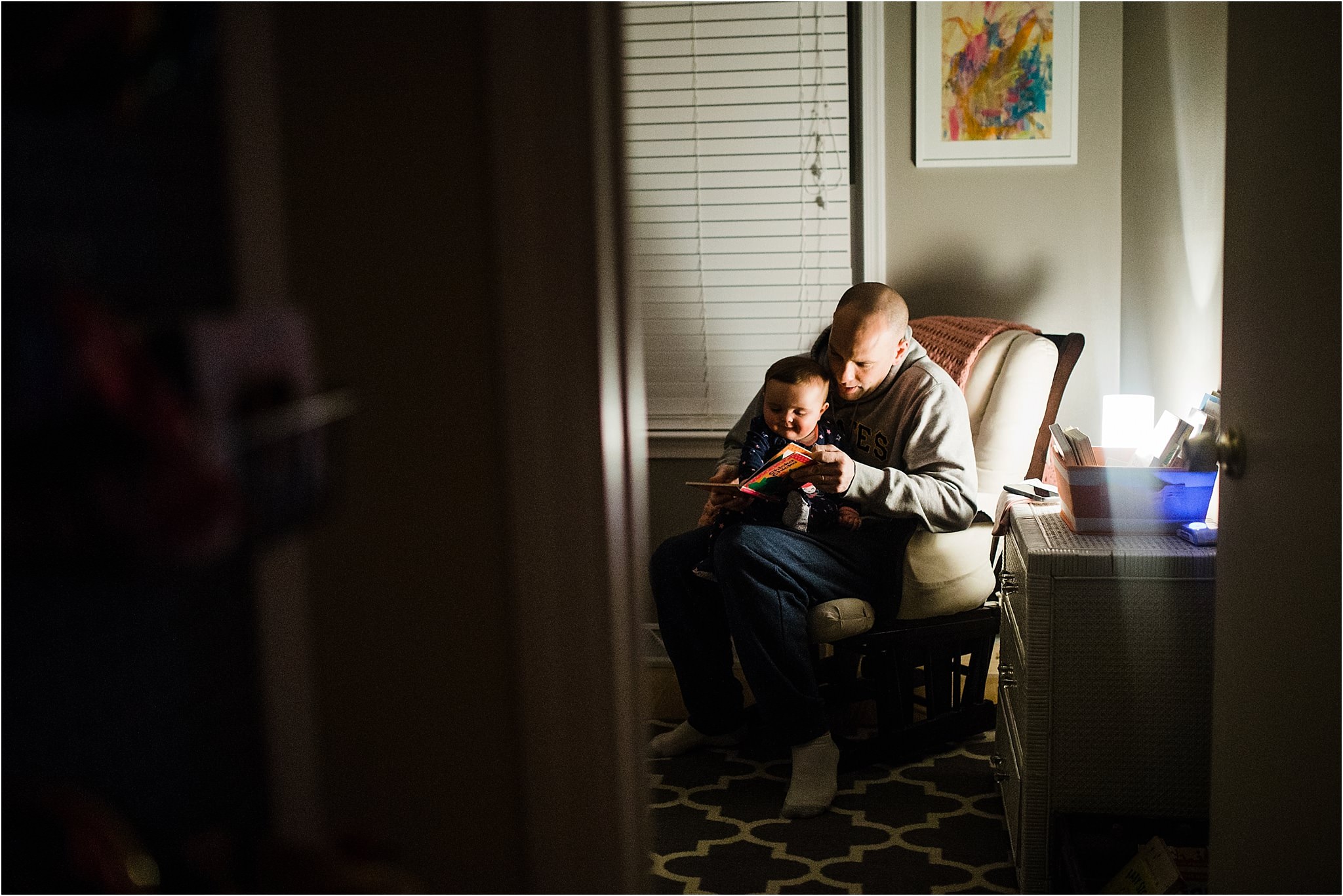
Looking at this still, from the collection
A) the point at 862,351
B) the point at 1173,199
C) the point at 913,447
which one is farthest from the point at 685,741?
the point at 1173,199

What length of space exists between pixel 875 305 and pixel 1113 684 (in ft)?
3.34

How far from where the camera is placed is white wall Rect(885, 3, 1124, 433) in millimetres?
2965

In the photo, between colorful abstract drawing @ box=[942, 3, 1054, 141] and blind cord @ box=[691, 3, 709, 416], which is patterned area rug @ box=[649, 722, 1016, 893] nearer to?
blind cord @ box=[691, 3, 709, 416]

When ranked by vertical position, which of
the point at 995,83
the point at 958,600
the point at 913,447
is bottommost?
the point at 958,600

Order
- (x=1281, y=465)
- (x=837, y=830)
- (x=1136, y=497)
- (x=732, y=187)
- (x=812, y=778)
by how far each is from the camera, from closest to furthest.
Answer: (x=1281, y=465) < (x=1136, y=497) < (x=837, y=830) < (x=812, y=778) < (x=732, y=187)

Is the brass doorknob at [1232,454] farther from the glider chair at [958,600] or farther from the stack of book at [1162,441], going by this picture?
the glider chair at [958,600]

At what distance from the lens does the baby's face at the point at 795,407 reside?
2320 mm

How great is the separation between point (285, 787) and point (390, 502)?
0.67 feet

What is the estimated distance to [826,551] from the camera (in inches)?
89.6

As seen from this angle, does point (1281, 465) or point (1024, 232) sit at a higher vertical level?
point (1024, 232)

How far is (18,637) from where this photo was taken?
2.13 ft

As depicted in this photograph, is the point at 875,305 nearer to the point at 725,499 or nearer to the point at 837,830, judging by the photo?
the point at 725,499

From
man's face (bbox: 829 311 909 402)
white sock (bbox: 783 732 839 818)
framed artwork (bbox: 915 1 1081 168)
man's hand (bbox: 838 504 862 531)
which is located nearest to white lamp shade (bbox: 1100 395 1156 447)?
man's face (bbox: 829 311 909 402)

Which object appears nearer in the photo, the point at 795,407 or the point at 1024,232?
the point at 795,407
